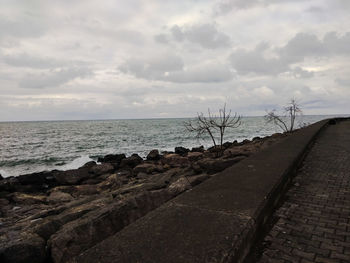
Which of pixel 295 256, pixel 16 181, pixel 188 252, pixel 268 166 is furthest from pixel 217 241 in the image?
pixel 16 181

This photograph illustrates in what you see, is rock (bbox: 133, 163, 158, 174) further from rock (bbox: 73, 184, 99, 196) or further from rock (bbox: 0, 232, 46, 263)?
rock (bbox: 0, 232, 46, 263)

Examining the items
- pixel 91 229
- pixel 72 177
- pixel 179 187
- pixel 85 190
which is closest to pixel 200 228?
pixel 91 229

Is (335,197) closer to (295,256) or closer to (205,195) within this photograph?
(295,256)

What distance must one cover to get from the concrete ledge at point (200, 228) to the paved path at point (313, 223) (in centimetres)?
24

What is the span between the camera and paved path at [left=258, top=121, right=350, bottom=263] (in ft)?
7.20

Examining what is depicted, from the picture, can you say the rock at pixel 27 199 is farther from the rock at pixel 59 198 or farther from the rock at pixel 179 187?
the rock at pixel 179 187

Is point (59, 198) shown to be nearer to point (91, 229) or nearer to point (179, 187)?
point (179, 187)

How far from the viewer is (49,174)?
47.6ft

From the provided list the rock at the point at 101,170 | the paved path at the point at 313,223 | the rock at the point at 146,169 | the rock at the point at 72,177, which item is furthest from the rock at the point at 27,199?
the paved path at the point at 313,223

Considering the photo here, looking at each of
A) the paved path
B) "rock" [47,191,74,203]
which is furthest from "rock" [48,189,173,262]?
"rock" [47,191,74,203]

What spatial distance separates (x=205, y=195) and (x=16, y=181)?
14309 mm

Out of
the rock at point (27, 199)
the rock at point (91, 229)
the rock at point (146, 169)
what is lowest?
the rock at point (27, 199)

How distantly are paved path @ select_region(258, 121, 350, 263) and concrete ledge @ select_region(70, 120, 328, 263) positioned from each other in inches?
9.4

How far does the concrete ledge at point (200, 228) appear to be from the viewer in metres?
1.60
